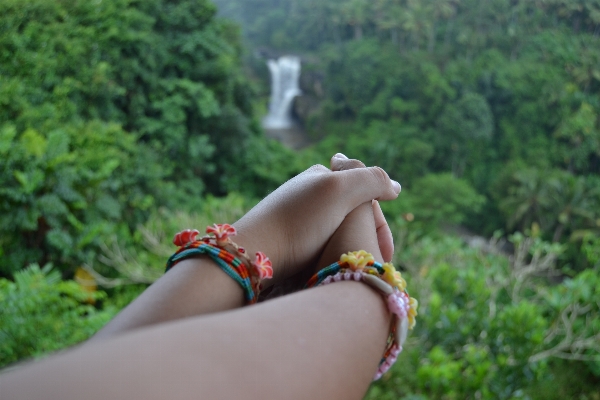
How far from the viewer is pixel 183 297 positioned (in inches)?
18.6

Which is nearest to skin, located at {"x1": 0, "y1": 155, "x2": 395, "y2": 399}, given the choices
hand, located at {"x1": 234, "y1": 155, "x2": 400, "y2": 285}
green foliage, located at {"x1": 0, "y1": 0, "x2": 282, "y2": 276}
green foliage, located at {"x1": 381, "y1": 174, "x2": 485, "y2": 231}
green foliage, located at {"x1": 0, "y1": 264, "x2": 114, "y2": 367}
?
hand, located at {"x1": 234, "y1": 155, "x2": 400, "y2": 285}

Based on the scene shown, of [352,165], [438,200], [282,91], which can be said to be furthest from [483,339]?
[282,91]

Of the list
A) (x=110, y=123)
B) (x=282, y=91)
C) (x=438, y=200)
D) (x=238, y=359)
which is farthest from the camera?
(x=282, y=91)

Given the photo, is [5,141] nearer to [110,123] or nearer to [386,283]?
[110,123]

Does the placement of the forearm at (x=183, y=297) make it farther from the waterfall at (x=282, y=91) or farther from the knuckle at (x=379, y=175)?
the waterfall at (x=282, y=91)

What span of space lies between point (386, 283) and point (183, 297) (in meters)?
0.21

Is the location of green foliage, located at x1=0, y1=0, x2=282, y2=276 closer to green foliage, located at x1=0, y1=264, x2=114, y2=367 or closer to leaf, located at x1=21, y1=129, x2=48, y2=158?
leaf, located at x1=21, y1=129, x2=48, y2=158

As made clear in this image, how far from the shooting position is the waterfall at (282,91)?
1355 centimetres

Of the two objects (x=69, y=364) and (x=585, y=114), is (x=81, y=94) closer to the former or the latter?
(x=69, y=364)

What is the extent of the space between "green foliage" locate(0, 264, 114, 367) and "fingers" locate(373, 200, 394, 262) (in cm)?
136

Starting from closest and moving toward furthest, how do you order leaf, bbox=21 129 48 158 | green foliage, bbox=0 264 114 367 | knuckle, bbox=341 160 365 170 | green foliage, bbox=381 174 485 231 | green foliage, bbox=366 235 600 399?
1. knuckle, bbox=341 160 365 170
2. green foliage, bbox=0 264 114 367
3. green foliage, bbox=366 235 600 399
4. leaf, bbox=21 129 48 158
5. green foliage, bbox=381 174 485 231

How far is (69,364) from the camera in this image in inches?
11.5

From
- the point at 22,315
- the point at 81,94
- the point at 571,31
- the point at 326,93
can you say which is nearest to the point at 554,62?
the point at 571,31

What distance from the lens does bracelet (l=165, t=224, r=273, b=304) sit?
520 millimetres
